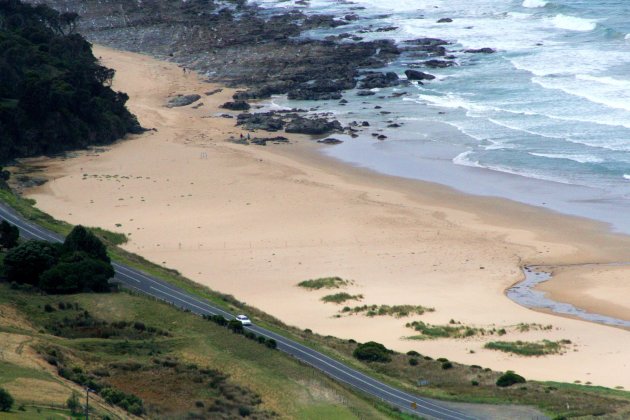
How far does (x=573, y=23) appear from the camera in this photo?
379 ft

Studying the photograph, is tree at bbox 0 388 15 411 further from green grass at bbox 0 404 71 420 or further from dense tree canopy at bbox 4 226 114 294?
dense tree canopy at bbox 4 226 114 294

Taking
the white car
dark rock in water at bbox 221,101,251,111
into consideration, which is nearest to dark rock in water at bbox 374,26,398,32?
dark rock in water at bbox 221,101,251,111

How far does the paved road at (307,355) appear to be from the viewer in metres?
36.2

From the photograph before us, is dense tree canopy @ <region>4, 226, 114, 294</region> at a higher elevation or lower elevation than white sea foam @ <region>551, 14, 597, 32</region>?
lower

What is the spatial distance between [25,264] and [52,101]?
120ft

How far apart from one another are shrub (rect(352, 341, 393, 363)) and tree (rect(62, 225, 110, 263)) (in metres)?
12.8

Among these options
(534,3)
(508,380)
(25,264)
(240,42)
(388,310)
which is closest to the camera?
(508,380)

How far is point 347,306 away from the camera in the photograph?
49.2 metres

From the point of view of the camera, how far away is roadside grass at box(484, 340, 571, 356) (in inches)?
1705

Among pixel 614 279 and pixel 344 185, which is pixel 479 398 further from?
pixel 344 185

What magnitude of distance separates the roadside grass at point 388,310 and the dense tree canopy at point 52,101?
1401 inches

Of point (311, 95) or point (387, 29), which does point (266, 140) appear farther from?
point (387, 29)

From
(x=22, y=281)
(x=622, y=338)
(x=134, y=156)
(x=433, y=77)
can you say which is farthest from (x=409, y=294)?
(x=433, y=77)

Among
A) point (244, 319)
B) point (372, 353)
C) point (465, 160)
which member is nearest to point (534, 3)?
point (465, 160)
